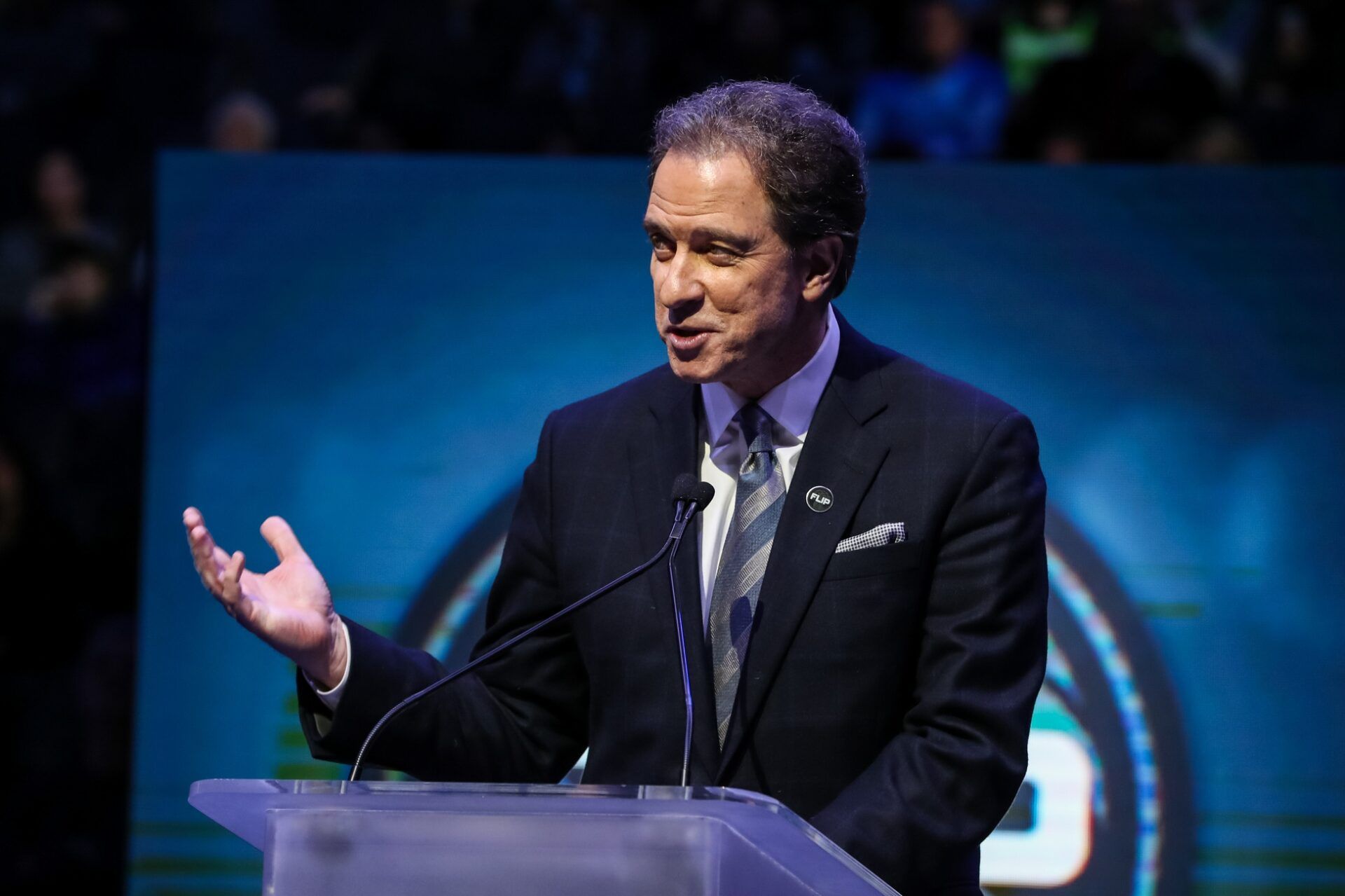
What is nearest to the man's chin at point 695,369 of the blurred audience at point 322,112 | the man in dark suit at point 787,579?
the man in dark suit at point 787,579

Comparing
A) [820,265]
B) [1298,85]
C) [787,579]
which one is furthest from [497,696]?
[1298,85]

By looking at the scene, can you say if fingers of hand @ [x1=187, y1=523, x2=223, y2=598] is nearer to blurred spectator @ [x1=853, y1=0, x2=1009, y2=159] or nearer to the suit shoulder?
the suit shoulder

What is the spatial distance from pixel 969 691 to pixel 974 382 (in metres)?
1.57

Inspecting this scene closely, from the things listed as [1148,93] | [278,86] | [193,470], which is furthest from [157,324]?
[1148,93]

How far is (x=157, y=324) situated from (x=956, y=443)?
6.68 ft

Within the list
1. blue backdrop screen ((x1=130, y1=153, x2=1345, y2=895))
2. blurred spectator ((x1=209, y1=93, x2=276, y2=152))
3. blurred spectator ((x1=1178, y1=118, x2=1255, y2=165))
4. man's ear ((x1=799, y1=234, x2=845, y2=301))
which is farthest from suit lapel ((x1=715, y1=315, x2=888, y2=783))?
blurred spectator ((x1=209, y1=93, x2=276, y2=152))

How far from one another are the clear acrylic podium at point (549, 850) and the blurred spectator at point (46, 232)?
3461 millimetres

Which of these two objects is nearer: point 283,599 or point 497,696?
point 283,599

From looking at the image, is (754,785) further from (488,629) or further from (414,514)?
(414,514)

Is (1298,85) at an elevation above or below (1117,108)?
above

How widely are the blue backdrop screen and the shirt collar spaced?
131cm

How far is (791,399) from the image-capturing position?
1835 millimetres

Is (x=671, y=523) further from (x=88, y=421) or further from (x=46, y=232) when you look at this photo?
(x=46, y=232)

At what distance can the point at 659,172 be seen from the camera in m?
1.74
